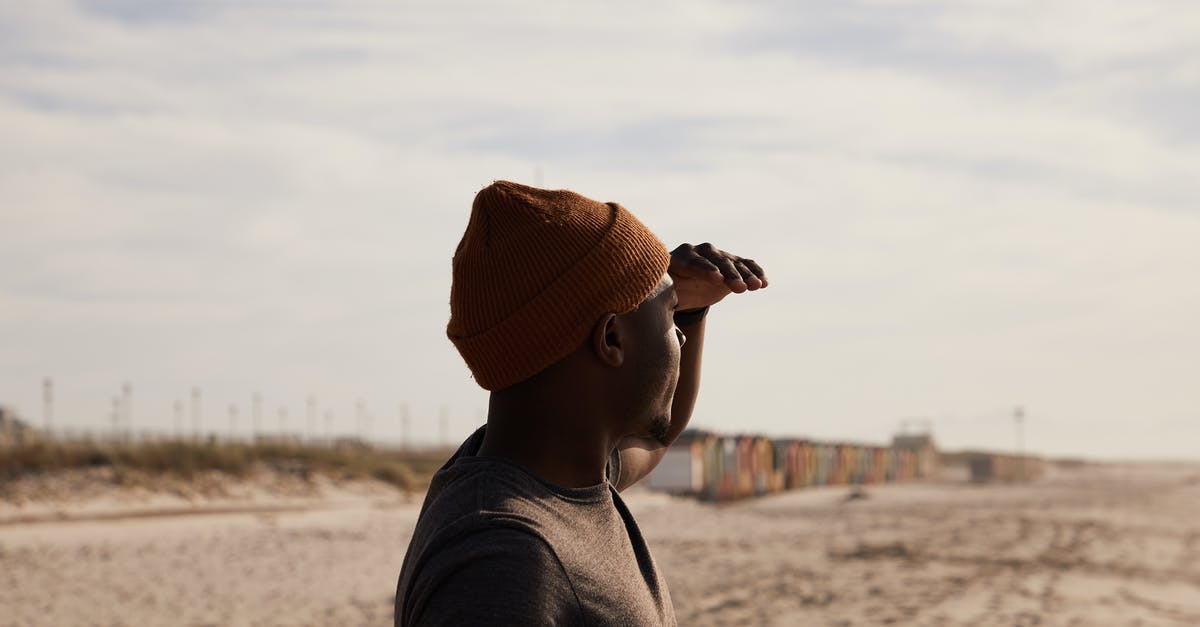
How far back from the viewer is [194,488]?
86.3 ft

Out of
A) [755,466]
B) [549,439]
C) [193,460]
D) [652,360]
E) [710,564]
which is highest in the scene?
[652,360]

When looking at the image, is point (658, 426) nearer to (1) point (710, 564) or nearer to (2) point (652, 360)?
(2) point (652, 360)

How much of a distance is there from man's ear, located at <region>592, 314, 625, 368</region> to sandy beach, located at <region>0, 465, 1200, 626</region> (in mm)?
8858

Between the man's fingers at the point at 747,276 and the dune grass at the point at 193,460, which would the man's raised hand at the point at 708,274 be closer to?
the man's fingers at the point at 747,276

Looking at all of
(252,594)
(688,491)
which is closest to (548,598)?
(252,594)

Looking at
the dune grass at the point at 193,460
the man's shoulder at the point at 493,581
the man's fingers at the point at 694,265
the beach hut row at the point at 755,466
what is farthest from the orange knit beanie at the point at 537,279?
the beach hut row at the point at 755,466

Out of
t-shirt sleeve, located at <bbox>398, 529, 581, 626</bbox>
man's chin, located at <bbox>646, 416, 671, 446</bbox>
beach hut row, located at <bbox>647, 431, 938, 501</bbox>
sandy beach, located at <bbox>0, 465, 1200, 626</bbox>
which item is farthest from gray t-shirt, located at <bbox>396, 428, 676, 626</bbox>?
beach hut row, located at <bbox>647, 431, 938, 501</bbox>

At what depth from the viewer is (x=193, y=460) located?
91.6 feet

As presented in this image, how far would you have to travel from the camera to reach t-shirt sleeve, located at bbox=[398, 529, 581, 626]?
132 centimetres

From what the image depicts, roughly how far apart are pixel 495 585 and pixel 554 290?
1.40ft

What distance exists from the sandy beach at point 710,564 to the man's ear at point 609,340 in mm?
8858

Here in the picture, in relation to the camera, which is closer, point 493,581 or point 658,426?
point 493,581

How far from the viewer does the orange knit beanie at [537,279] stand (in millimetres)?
1558

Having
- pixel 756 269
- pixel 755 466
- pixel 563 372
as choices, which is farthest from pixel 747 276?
pixel 755 466
